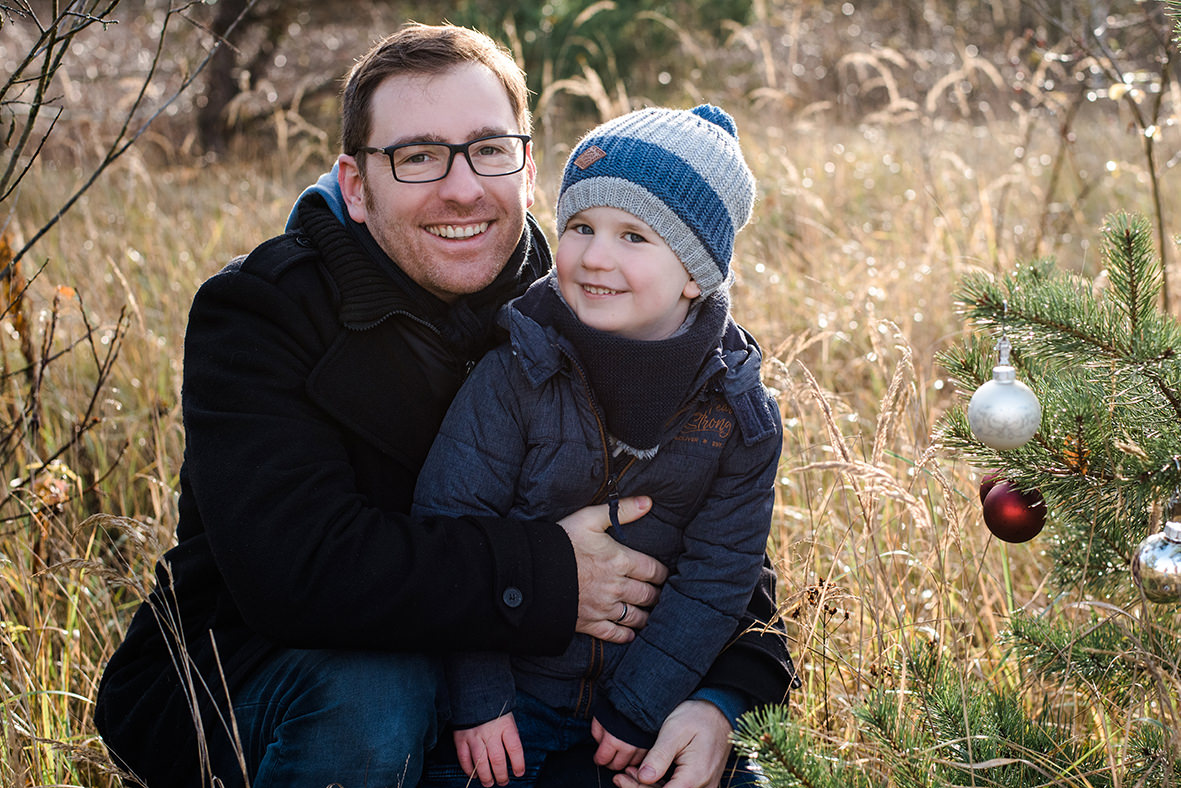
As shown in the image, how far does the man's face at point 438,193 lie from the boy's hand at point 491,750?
90 centimetres

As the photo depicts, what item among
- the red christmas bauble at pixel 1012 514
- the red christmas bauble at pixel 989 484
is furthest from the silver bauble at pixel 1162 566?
the red christmas bauble at pixel 989 484

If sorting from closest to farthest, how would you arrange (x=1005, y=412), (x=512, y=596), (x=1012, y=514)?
(x=1005, y=412)
(x=1012, y=514)
(x=512, y=596)

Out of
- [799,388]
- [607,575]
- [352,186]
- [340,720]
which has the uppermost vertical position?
[352,186]

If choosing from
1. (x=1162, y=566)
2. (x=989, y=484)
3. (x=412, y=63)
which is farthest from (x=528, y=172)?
(x=1162, y=566)

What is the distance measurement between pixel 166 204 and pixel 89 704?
501 centimetres

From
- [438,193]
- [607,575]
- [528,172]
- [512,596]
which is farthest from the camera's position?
[528,172]

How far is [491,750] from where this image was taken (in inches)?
72.7

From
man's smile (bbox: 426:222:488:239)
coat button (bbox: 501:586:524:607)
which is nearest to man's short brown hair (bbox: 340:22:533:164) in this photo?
man's smile (bbox: 426:222:488:239)

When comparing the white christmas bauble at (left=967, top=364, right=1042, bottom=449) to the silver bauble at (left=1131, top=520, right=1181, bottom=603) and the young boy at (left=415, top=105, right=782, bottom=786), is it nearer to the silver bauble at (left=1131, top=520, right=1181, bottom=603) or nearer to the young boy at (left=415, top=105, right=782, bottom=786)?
the silver bauble at (left=1131, top=520, right=1181, bottom=603)

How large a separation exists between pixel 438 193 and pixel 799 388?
96 centimetres

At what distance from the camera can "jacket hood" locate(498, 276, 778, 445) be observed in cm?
191

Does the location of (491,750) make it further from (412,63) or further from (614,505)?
(412,63)

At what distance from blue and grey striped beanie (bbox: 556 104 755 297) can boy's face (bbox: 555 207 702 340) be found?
0.03 meters

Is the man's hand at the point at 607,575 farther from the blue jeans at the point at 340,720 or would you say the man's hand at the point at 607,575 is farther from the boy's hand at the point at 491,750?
the blue jeans at the point at 340,720
